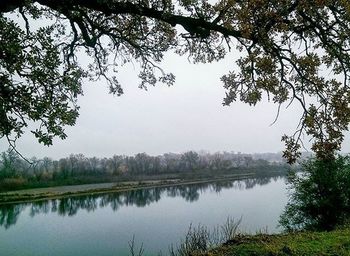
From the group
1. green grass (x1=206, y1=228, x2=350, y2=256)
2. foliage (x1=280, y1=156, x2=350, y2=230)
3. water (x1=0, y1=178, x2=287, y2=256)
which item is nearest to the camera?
green grass (x1=206, y1=228, x2=350, y2=256)

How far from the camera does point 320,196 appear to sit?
18391mm

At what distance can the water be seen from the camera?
2300 cm

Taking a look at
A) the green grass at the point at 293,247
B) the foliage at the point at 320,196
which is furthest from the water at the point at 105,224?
the green grass at the point at 293,247

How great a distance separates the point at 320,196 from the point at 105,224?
20574mm

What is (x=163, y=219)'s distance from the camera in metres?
33.5

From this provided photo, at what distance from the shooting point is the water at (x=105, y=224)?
2300cm

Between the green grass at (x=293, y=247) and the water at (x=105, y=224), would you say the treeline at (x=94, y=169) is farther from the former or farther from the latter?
the green grass at (x=293, y=247)

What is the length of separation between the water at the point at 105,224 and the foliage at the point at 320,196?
3.07 meters

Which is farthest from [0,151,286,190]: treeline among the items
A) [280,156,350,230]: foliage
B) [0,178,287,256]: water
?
[280,156,350,230]: foliage

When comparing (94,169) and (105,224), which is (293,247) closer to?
(105,224)

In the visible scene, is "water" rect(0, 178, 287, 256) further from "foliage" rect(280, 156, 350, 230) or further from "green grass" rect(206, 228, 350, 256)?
"green grass" rect(206, 228, 350, 256)

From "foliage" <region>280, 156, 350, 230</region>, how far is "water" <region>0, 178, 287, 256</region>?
3070 mm

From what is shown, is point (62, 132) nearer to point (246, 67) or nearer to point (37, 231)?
point (246, 67)

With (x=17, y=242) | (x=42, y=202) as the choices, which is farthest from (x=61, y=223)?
(x=42, y=202)
